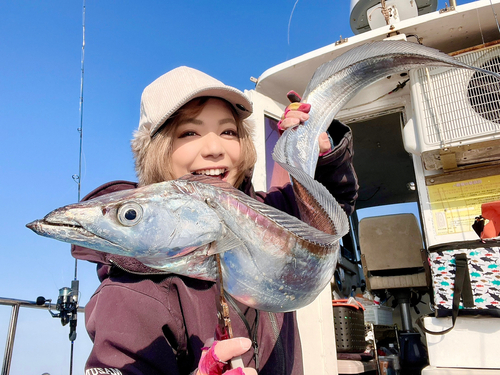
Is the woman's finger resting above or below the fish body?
below

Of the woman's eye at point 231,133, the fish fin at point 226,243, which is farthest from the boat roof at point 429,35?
the fish fin at point 226,243

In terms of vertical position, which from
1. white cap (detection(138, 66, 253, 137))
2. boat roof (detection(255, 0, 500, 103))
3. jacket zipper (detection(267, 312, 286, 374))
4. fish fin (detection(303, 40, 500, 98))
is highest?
boat roof (detection(255, 0, 500, 103))

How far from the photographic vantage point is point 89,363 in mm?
1025

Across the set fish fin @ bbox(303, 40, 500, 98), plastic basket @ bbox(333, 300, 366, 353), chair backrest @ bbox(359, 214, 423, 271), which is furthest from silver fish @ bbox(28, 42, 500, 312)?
chair backrest @ bbox(359, 214, 423, 271)

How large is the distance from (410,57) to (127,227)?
1.26 meters

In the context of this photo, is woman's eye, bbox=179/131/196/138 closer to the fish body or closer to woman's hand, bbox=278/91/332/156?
woman's hand, bbox=278/91/332/156

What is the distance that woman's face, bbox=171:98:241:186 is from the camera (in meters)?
1.32

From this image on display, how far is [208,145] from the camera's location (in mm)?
1318

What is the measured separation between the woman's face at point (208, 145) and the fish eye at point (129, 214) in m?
0.66

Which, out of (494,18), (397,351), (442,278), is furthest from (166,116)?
(397,351)

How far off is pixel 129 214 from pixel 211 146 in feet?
2.30

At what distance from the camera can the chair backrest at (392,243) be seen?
14.5 feet

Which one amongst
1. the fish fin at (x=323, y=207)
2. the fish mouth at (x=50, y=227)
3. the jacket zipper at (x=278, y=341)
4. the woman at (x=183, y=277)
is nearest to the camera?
the fish mouth at (x=50, y=227)

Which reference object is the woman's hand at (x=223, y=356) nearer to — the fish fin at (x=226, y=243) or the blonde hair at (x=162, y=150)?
the fish fin at (x=226, y=243)
